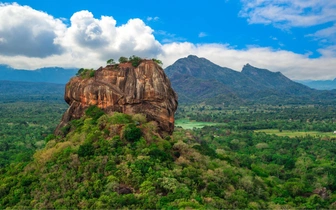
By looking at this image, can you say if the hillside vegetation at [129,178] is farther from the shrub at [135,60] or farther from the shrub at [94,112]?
the shrub at [135,60]

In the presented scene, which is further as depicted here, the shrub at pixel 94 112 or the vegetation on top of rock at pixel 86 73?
the vegetation on top of rock at pixel 86 73

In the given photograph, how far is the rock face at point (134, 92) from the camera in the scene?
3168 centimetres

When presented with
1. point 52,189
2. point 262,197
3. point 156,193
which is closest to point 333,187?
point 262,197

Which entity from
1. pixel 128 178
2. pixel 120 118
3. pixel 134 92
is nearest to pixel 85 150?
pixel 120 118

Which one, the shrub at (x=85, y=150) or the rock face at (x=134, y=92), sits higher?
the rock face at (x=134, y=92)

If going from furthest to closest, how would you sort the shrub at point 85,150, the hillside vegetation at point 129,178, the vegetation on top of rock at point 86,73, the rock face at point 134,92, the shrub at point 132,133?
the vegetation on top of rock at point 86,73 → the rock face at point 134,92 → the shrub at point 132,133 → the shrub at point 85,150 → the hillside vegetation at point 129,178

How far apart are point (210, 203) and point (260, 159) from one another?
118 feet

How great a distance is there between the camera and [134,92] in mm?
31719

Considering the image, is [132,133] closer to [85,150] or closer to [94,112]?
[85,150]

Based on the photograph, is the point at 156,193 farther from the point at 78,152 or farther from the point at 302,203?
the point at 302,203

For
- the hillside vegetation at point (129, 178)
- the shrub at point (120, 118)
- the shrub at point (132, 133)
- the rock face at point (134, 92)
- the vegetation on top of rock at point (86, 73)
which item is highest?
the vegetation on top of rock at point (86, 73)

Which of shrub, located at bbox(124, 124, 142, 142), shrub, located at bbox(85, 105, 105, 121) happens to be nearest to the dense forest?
shrub, located at bbox(124, 124, 142, 142)

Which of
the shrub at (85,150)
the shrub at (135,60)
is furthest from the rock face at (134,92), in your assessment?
the shrub at (85,150)

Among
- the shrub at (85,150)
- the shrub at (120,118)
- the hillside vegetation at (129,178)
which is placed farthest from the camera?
the shrub at (120,118)
